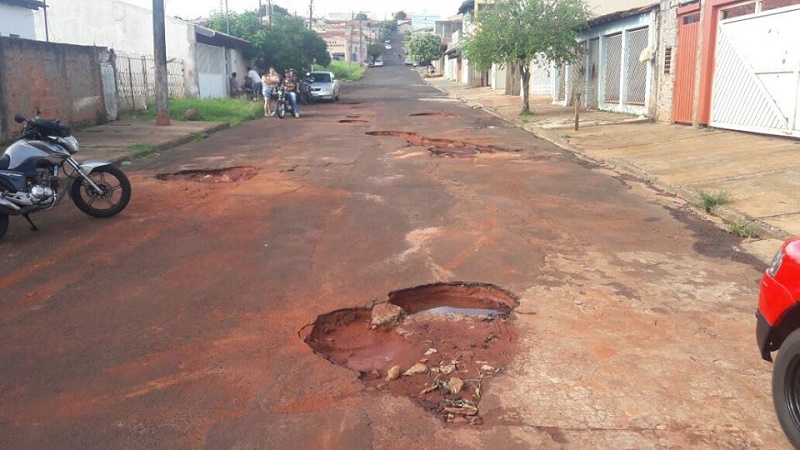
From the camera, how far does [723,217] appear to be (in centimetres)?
788

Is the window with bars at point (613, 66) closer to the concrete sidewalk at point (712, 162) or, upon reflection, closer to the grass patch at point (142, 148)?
the concrete sidewalk at point (712, 162)

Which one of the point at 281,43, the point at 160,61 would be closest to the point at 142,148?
the point at 160,61

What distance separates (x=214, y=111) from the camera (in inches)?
870

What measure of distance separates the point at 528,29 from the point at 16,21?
1678 cm

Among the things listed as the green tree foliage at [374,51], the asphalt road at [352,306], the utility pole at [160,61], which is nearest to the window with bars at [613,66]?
the asphalt road at [352,306]

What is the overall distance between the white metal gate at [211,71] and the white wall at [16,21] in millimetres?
6270

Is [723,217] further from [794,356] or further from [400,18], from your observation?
[400,18]

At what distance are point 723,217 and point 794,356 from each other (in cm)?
531

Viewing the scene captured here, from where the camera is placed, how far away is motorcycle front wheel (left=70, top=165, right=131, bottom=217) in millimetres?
7664

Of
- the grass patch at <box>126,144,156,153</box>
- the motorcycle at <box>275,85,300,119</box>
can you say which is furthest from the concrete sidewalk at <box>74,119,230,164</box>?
the motorcycle at <box>275,85,300,119</box>

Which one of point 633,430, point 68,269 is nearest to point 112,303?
point 68,269

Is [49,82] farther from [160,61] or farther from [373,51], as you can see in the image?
[373,51]

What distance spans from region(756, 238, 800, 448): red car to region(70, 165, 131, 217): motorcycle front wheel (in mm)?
6830

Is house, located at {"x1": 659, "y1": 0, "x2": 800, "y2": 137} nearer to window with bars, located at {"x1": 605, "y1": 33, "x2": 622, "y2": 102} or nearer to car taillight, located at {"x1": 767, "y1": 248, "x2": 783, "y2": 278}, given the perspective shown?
window with bars, located at {"x1": 605, "y1": 33, "x2": 622, "y2": 102}
